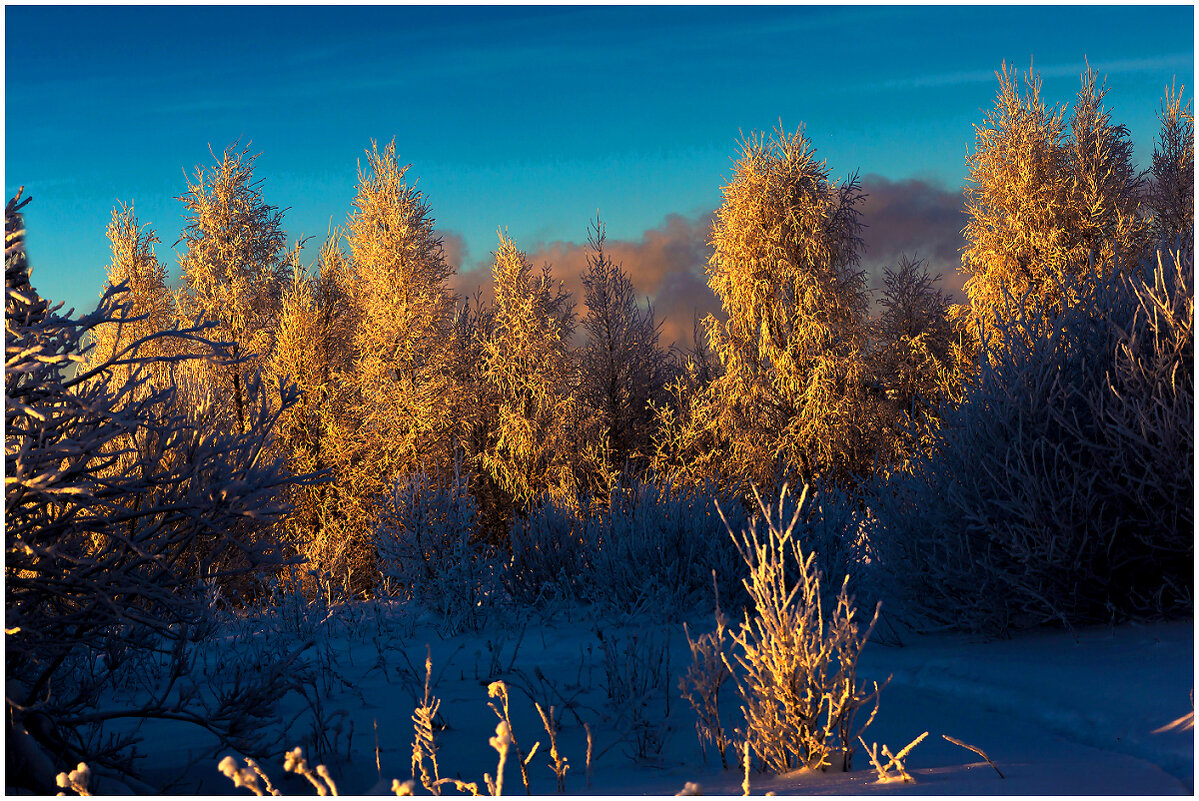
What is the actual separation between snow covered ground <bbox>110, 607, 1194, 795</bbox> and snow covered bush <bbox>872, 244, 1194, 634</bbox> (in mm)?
306

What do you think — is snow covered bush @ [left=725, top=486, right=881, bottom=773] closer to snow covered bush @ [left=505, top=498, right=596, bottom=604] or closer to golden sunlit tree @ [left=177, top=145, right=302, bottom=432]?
snow covered bush @ [left=505, top=498, right=596, bottom=604]

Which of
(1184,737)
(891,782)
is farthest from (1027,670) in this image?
(891,782)

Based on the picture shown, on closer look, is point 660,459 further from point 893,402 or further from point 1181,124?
point 1181,124

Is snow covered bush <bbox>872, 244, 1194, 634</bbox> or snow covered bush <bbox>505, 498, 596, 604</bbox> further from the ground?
snow covered bush <bbox>872, 244, 1194, 634</bbox>

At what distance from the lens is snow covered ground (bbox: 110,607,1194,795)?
388 centimetres

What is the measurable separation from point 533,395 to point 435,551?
9.33 metres

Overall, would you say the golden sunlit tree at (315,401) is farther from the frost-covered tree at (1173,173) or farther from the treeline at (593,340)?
the frost-covered tree at (1173,173)

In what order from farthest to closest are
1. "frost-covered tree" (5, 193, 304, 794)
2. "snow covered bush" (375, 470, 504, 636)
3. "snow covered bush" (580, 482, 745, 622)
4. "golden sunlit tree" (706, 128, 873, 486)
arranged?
"golden sunlit tree" (706, 128, 873, 486) < "snow covered bush" (375, 470, 504, 636) < "snow covered bush" (580, 482, 745, 622) < "frost-covered tree" (5, 193, 304, 794)

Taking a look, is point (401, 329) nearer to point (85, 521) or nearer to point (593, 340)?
point (593, 340)

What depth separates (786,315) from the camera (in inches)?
688

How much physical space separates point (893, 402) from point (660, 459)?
5.27 meters

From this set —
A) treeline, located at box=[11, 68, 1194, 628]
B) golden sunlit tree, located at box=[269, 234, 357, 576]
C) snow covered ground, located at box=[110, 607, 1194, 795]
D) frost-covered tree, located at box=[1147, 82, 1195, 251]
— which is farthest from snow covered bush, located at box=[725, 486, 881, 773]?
frost-covered tree, located at box=[1147, 82, 1195, 251]


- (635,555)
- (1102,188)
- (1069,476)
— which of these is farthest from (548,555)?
(1102,188)

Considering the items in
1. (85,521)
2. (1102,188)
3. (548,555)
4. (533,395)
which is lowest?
(548,555)
